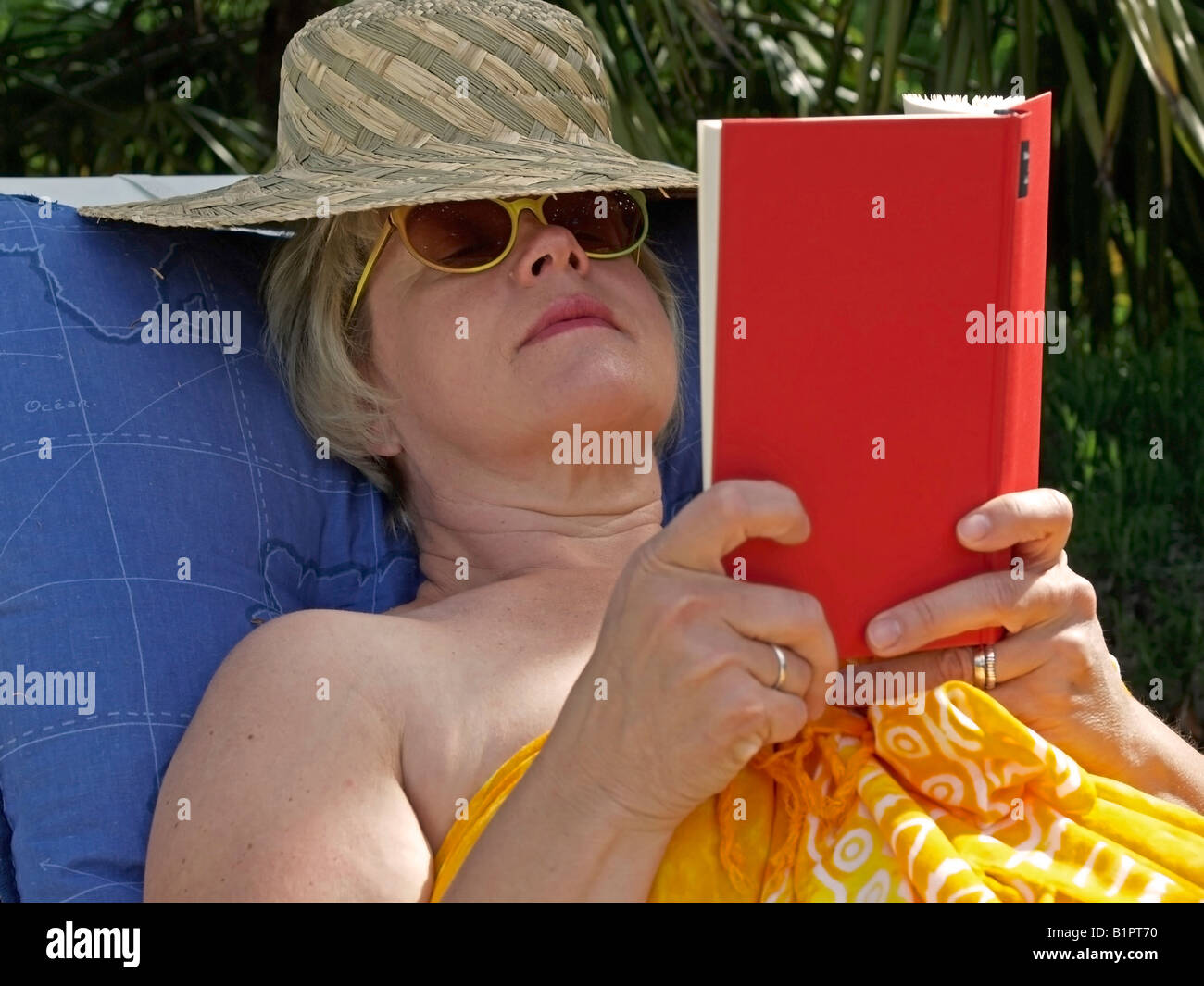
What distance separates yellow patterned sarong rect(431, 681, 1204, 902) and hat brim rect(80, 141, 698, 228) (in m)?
0.87

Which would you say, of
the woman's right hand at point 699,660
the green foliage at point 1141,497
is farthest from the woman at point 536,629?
the green foliage at point 1141,497

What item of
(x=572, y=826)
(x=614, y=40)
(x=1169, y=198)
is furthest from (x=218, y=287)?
(x=1169, y=198)

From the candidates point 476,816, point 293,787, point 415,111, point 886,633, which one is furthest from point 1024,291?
point 415,111

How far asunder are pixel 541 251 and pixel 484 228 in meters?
0.09

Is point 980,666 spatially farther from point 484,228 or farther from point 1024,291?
point 484,228

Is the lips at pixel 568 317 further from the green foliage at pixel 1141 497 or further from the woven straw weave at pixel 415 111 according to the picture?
the green foliage at pixel 1141 497

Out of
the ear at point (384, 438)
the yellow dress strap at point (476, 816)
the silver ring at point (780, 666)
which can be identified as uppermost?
the ear at point (384, 438)

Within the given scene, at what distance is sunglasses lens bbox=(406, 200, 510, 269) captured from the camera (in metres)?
2.09

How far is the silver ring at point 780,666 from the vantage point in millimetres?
1424

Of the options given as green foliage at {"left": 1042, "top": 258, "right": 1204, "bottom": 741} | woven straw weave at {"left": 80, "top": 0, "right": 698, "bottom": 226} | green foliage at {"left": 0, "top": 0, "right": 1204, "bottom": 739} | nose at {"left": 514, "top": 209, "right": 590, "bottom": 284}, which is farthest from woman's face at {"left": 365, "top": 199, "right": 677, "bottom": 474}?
green foliage at {"left": 1042, "top": 258, "right": 1204, "bottom": 741}

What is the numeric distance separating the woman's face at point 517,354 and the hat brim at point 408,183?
0.08 metres

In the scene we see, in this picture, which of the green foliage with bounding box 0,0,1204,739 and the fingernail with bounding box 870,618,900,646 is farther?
the green foliage with bounding box 0,0,1204,739

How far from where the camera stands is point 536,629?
78.0 inches

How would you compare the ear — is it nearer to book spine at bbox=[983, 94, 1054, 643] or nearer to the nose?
the nose
